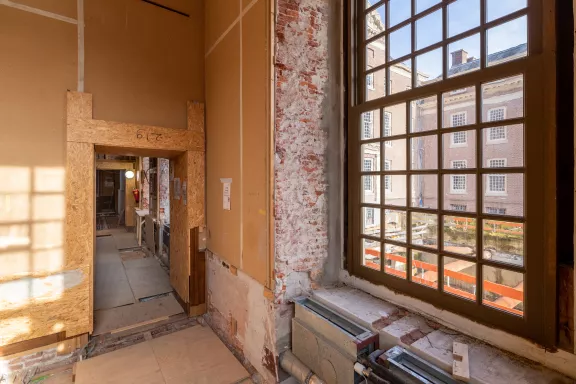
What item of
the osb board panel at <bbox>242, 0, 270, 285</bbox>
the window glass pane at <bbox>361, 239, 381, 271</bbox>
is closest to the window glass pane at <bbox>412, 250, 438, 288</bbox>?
the window glass pane at <bbox>361, 239, 381, 271</bbox>

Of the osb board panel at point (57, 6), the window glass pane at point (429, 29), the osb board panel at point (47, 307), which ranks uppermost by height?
the osb board panel at point (57, 6)

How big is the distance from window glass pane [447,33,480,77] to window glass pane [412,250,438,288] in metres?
1.27

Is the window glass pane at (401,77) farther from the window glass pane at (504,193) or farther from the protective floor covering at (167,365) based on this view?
the protective floor covering at (167,365)

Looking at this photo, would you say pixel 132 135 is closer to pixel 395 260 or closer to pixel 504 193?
pixel 395 260

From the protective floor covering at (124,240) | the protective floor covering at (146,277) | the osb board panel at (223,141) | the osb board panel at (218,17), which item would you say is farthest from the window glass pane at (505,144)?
the protective floor covering at (124,240)

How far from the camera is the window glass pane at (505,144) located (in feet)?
5.09

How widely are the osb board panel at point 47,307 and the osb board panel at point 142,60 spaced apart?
6.39 feet

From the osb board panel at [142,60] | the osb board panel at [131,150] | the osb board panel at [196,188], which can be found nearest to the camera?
the osb board panel at [142,60]

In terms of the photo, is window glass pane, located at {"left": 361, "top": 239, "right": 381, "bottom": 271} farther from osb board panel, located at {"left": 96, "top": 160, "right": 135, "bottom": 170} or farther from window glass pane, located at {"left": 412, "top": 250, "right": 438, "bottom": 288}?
osb board panel, located at {"left": 96, "top": 160, "right": 135, "bottom": 170}

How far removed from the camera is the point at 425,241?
2.04 m

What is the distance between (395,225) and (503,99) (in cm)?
111

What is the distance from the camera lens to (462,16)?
1.78m

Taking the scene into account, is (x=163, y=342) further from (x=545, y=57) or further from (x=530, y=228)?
(x=545, y=57)

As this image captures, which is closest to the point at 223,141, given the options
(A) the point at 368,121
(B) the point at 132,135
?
(B) the point at 132,135
